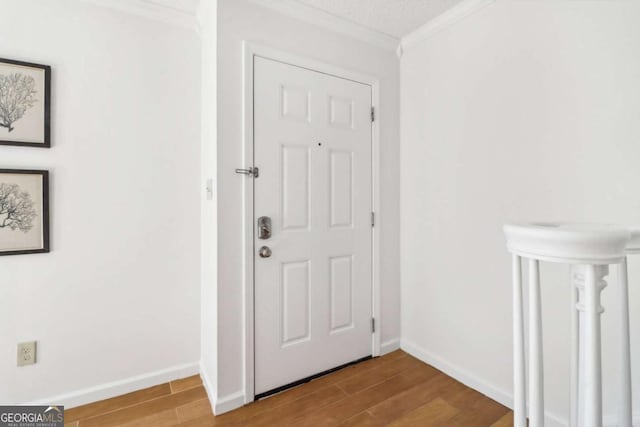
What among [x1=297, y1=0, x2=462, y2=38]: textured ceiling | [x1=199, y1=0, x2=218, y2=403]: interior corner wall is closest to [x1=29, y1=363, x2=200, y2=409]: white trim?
[x1=199, y1=0, x2=218, y2=403]: interior corner wall

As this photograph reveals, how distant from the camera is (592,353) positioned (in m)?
0.66

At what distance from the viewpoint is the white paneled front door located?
181 centimetres

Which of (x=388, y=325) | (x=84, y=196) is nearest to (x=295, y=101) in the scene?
(x=84, y=196)

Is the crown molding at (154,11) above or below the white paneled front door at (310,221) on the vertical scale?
above

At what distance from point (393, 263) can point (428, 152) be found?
2.88 ft

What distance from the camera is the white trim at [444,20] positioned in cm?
183

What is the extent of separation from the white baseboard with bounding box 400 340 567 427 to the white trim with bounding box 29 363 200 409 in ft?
5.14

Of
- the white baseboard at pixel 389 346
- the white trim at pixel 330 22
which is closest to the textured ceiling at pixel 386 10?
the white trim at pixel 330 22

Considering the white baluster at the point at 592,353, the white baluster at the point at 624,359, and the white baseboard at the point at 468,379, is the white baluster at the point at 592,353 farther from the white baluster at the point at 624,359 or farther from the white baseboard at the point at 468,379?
the white baseboard at the point at 468,379

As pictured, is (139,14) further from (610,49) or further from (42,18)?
(610,49)

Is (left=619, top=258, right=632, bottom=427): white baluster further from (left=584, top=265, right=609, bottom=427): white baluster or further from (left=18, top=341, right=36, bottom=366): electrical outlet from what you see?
(left=18, top=341, right=36, bottom=366): electrical outlet

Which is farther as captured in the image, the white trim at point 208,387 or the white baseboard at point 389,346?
the white baseboard at point 389,346

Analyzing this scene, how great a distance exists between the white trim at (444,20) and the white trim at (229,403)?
2623 mm

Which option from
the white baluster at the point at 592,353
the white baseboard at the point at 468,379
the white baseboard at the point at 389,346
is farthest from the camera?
the white baseboard at the point at 389,346
